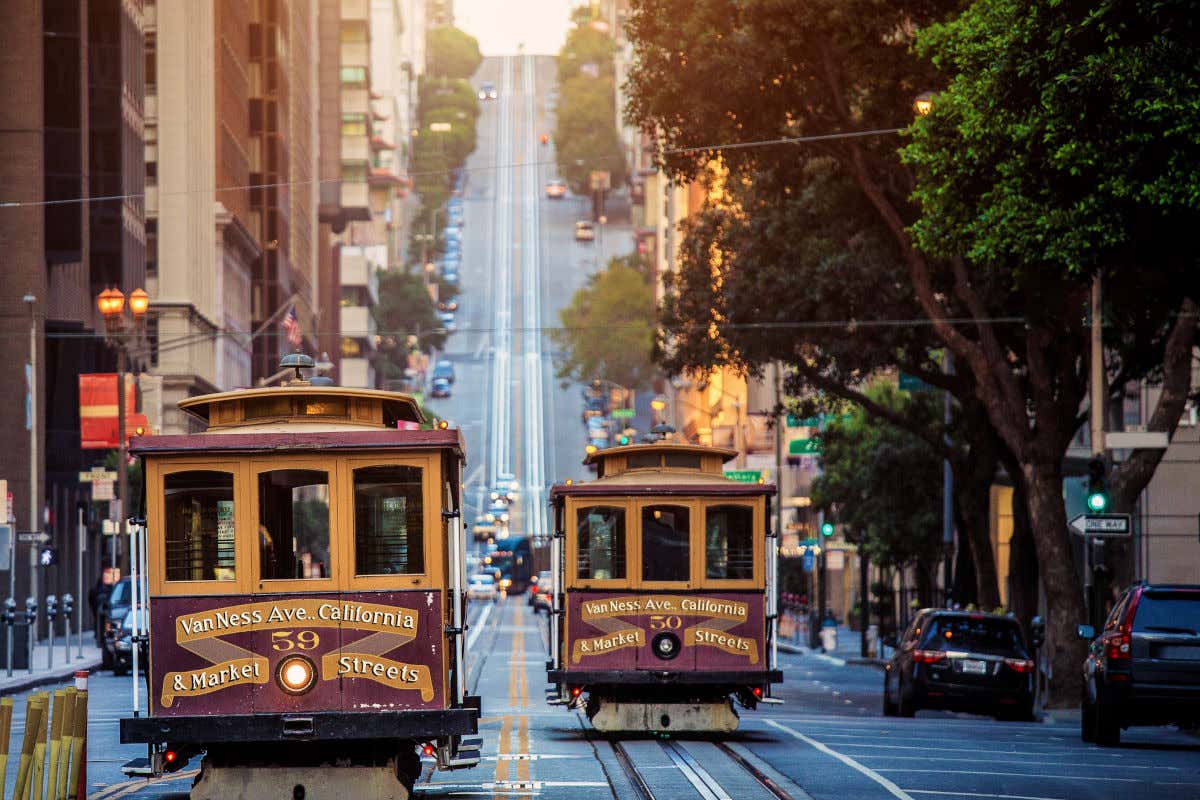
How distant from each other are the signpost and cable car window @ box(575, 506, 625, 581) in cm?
807

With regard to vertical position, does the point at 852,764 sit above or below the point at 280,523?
below

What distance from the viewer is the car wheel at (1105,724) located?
80.7 feet

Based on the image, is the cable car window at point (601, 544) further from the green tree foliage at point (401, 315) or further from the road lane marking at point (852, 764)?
the green tree foliage at point (401, 315)

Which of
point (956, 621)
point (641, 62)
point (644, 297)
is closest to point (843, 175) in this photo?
point (641, 62)

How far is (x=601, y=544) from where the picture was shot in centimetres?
2400

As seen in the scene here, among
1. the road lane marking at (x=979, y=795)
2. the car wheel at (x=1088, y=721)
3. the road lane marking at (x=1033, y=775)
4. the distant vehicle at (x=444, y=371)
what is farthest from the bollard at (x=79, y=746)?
the distant vehicle at (x=444, y=371)

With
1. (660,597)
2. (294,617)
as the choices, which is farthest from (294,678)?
(660,597)

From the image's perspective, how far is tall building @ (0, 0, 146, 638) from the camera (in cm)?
5488

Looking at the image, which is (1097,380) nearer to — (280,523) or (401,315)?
(280,523)

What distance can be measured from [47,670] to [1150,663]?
21.9 meters

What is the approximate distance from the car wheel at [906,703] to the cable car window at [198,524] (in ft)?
55.1

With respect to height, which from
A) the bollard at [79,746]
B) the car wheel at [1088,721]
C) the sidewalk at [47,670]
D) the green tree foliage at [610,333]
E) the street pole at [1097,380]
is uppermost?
the green tree foliage at [610,333]

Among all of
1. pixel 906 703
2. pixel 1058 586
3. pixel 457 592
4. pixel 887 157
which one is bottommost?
pixel 906 703

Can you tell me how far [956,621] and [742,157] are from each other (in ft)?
29.0
